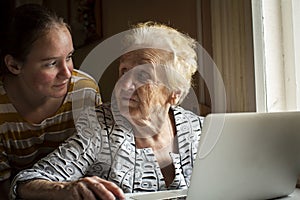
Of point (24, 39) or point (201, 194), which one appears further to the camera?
point (24, 39)

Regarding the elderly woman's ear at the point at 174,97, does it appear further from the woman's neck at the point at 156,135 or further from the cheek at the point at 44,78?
the cheek at the point at 44,78

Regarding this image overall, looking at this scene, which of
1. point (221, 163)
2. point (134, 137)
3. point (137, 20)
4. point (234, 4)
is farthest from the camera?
point (137, 20)

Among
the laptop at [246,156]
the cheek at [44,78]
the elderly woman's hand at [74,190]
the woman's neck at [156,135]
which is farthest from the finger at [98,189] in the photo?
the cheek at [44,78]

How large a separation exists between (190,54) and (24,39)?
458 mm

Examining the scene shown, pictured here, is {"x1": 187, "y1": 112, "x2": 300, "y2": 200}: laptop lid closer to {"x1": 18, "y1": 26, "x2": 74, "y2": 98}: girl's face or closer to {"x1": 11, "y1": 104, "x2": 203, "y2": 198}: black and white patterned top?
{"x1": 11, "y1": 104, "x2": 203, "y2": 198}: black and white patterned top

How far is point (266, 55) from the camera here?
4.07 feet

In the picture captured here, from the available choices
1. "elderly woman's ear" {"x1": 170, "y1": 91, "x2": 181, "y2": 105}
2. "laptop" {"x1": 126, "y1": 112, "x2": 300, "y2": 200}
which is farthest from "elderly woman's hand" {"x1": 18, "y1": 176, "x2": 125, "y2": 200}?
"elderly woman's ear" {"x1": 170, "y1": 91, "x2": 181, "y2": 105}

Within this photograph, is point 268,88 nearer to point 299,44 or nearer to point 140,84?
point 299,44

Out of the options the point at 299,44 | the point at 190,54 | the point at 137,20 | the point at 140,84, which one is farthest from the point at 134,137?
the point at 137,20

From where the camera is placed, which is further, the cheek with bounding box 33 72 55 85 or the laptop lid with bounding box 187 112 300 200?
the cheek with bounding box 33 72 55 85

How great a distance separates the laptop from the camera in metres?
0.67

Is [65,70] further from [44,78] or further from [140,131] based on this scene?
[140,131]

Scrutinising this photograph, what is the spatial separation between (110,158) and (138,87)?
0.17m

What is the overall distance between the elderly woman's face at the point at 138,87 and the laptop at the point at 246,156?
0.28 metres
